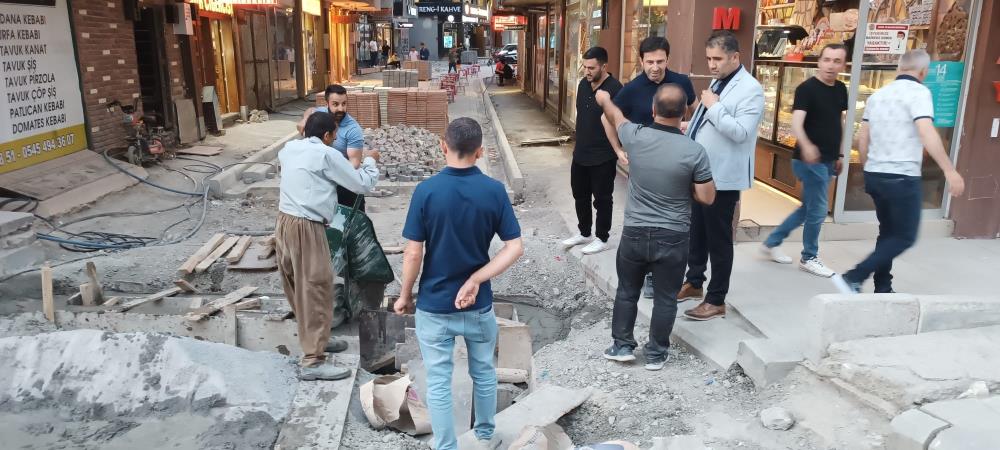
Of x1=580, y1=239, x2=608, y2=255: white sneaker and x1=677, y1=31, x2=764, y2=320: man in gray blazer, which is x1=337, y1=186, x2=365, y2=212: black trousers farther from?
x1=677, y1=31, x2=764, y2=320: man in gray blazer

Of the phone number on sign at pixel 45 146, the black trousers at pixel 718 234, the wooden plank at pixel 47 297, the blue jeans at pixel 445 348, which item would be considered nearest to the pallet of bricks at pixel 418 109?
the phone number on sign at pixel 45 146

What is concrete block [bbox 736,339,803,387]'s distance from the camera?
152 inches

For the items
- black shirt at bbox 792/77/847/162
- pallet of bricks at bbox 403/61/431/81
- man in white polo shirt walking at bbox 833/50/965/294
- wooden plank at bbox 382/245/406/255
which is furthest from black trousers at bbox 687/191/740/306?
pallet of bricks at bbox 403/61/431/81

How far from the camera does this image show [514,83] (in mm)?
32844

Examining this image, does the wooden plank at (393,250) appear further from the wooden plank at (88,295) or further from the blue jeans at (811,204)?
the blue jeans at (811,204)

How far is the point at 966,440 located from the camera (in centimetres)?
281

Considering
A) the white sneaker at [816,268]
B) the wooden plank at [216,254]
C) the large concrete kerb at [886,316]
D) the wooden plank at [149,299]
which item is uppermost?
the large concrete kerb at [886,316]

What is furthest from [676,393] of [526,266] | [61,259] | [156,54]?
[156,54]

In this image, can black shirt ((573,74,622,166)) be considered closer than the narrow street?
No

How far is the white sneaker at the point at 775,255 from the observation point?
5718 millimetres

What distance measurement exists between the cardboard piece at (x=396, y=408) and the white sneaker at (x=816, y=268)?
3.26m

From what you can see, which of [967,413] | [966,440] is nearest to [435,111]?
[967,413]

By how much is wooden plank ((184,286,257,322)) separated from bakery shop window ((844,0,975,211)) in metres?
5.64

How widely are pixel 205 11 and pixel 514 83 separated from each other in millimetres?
20050
